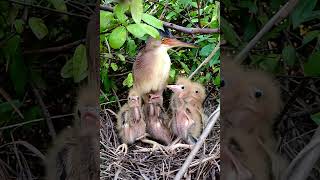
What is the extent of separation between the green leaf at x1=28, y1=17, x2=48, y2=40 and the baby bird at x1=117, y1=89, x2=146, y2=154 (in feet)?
0.77

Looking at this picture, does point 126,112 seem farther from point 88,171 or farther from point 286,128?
point 286,128

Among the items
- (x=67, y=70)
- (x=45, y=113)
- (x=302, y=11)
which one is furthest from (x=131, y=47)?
(x=302, y=11)

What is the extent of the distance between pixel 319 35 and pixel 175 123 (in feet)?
1.22

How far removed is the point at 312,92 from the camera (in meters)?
1.30

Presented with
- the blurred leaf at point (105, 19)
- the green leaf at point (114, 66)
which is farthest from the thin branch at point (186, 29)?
the green leaf at point (114, 66)

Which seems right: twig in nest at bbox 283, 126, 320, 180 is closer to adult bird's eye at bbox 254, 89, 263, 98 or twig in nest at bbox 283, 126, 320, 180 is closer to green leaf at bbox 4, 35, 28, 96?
adult bird's eye at bbox 254, 89, 263, 98

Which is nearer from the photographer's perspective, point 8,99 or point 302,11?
point 302,11

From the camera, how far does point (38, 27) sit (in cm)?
129

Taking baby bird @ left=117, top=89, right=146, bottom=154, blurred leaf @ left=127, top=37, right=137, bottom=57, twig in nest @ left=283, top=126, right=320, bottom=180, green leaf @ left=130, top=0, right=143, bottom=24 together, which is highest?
green leaf @ left=130, top=0, right=143, bottom=24

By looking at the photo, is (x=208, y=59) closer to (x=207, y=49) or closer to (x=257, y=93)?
(x=207, y=49)

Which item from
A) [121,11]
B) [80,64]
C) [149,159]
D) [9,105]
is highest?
[121,11]

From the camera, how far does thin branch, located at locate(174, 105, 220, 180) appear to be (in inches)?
49.8

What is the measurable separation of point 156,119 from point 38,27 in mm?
334

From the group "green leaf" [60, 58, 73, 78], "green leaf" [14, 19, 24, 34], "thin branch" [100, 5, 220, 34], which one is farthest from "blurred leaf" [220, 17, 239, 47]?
"green leaf" [14, 19, 24, 34]
